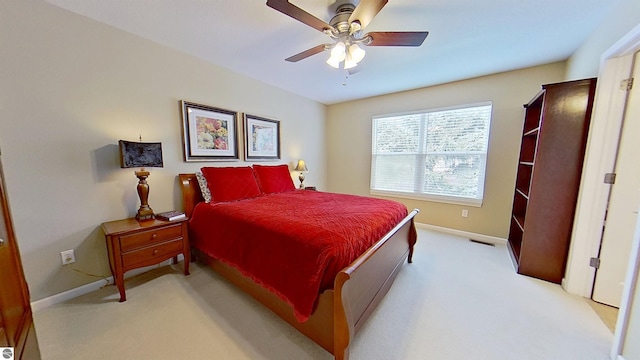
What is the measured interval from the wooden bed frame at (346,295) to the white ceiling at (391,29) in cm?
180

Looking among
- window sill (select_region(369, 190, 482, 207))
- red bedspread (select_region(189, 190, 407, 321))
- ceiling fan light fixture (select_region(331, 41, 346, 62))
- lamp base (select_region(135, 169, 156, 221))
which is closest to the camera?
red bedspread (select_region(189, 190, 407, 321))

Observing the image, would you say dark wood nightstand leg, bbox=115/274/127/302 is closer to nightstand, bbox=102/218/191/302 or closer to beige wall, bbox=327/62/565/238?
nightstand, bbox=102/218/191/302

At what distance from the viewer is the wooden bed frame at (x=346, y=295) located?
1.20 m

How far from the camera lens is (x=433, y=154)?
3512 millimetres

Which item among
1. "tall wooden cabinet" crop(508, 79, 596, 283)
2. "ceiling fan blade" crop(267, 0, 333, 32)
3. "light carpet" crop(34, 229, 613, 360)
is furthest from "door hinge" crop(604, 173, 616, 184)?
"ceiling fan blade" crop(267, 0, 333, 32)

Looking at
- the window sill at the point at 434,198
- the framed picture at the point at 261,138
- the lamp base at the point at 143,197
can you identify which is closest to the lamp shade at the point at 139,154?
the lamp base at the point at 143,197

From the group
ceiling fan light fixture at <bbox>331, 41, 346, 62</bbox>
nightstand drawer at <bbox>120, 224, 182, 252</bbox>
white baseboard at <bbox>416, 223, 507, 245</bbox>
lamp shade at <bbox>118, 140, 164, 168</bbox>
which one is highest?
ceiling fan light fixture at <bbox>331, 41, 346, 62</bbox>

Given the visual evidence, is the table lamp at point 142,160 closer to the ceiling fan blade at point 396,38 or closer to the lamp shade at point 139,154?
the lamp shade at point 139,154

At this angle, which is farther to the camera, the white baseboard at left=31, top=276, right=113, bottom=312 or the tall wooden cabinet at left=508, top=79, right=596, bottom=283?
the tall wooden cabinet at left=508, top=79, right=596, bottom=283

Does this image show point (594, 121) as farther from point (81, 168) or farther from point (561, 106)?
point (81, 168)

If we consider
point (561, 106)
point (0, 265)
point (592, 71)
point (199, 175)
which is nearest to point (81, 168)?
point (199, 175)

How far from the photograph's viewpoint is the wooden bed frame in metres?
1.20

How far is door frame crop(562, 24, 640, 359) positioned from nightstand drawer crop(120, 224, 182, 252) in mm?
3702

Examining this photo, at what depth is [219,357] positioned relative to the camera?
1347 millimetres
